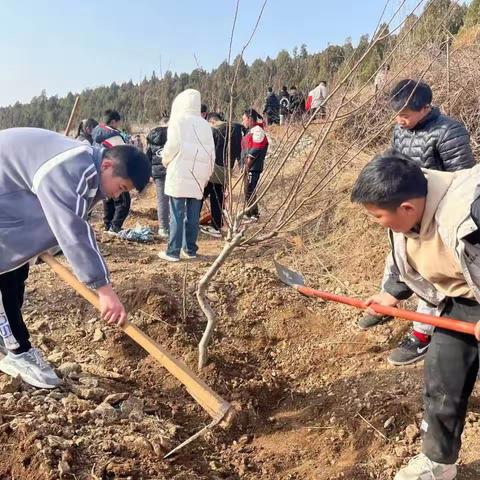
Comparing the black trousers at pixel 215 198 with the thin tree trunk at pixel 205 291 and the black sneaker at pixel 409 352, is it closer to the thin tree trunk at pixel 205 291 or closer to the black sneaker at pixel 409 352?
the thin tree trunk at pixel 205 291

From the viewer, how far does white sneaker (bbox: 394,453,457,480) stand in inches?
85.5

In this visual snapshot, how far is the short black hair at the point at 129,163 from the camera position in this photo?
7.44ft

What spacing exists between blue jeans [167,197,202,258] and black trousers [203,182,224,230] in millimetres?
962

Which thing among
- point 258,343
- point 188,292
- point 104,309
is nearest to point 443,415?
point 104,309

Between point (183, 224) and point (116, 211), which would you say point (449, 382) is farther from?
point (116, 211)

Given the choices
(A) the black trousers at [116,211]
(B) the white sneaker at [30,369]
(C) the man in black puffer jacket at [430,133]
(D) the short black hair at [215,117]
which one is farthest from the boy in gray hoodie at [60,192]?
(A) the black trousers at [116,211]

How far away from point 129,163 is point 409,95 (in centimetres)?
169

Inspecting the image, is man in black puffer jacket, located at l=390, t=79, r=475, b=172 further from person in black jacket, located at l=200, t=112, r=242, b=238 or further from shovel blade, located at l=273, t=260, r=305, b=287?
person in black jacket, located at l=200, t=112, r=242, b=238

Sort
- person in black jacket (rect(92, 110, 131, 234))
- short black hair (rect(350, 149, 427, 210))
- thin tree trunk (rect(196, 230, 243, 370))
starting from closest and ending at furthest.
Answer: short black hair (rect(350, 149, 427, 210)), thin tree trunk (rect(196, 230, 243, 370)), person in black jacket (rect(92, 110, 131, 234))

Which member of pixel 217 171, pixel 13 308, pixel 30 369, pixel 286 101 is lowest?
pixel 30 369

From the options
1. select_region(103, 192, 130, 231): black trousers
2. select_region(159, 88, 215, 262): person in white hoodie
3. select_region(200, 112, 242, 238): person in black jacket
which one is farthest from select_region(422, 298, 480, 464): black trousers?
select_region(103, 192, 130, 231): black trousers

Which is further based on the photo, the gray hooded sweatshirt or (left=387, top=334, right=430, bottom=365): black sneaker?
(left=387, top=334, right=430, bottom=365): black sneaker

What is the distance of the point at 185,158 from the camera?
4.96 metres

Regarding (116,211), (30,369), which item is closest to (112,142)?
(116,211)
